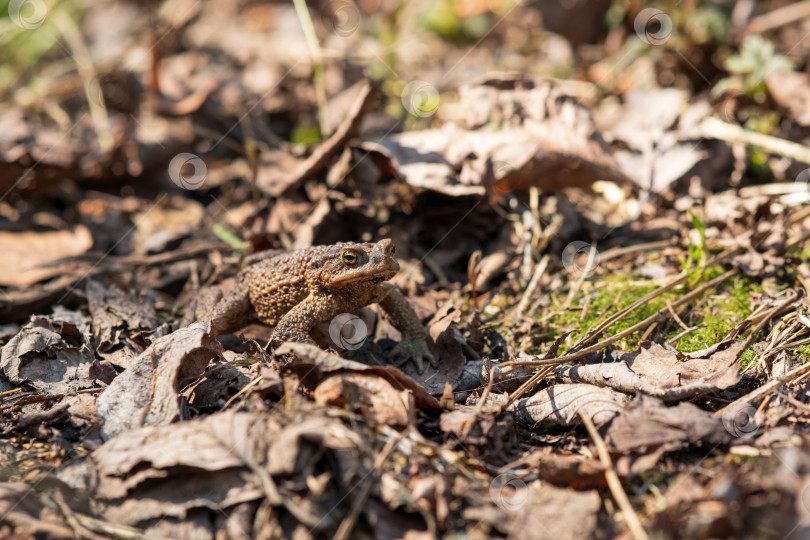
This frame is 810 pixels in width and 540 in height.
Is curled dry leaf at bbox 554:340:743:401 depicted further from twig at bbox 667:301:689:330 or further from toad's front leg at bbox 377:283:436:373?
toad's front leg at bbox 377:283:436:373

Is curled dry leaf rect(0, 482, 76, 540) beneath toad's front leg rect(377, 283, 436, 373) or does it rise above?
above

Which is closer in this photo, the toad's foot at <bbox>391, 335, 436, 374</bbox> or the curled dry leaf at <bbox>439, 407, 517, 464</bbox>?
the curled dry leaf at <bbox>439, 407, 517, 464</bbox>

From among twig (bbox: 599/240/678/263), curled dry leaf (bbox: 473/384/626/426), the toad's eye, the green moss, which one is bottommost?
the green moss

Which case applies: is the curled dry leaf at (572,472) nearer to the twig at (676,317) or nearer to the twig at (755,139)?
the twig at (676,317)

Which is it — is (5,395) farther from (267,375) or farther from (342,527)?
(342,527)

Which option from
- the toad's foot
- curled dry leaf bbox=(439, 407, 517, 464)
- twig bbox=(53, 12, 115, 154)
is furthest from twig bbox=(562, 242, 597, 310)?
twig bbox=(53, 12, 115, 154)

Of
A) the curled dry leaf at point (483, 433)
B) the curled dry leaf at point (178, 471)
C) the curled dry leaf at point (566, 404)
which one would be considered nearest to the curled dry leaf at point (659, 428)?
the curled dry leaf at point (566, 404)

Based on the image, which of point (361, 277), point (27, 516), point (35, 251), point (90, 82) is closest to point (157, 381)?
point (27, 516)

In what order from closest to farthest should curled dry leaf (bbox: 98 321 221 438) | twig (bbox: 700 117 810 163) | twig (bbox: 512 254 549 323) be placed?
curled dry leaf (bbox: 98 321 221 438), twig (bbox: 512 254 549 323), twig (bbox: 700 117 810 163)
